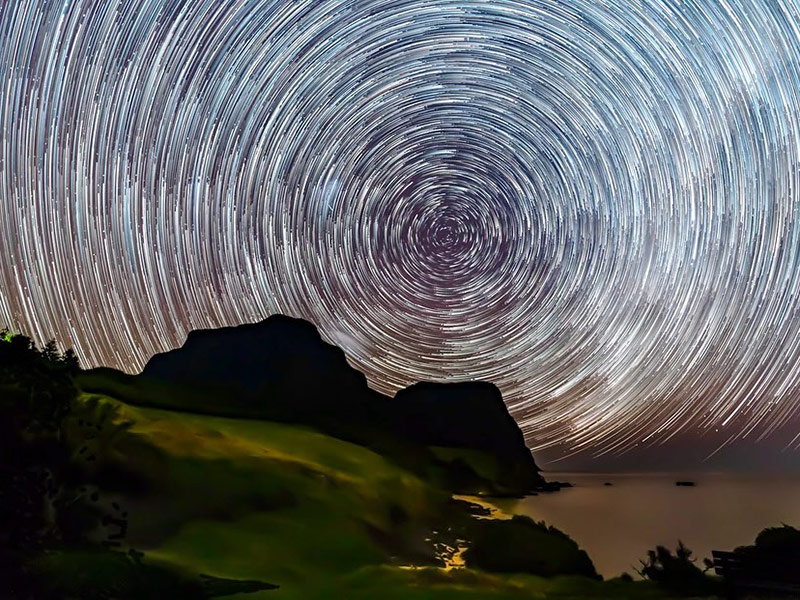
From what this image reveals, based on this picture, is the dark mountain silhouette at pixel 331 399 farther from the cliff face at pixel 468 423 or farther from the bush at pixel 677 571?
the bush at pixel 677 571

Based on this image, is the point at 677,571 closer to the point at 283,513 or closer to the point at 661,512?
the point at 661,512

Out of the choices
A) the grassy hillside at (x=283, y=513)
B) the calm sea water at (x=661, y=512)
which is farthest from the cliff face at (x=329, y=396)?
the calm sea water at (x=661, y=512)

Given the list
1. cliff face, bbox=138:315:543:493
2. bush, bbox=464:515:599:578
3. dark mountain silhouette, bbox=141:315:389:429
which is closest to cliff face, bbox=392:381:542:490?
cliff face, bbox=138:315:543:493

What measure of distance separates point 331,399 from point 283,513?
0.94 m

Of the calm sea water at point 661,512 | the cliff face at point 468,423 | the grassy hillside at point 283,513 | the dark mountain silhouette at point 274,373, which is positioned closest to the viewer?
the grassy hillside at point 283,513

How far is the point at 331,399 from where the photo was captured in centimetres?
468

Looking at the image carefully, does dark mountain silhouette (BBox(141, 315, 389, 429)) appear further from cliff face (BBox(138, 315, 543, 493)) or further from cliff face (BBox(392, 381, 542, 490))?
cliff face (BBox(392, 381, 542, 490))

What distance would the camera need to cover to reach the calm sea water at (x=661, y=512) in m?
3.94

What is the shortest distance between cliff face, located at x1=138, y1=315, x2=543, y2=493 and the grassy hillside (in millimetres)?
236

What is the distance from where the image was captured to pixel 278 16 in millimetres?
4629

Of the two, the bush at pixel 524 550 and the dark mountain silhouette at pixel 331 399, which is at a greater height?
the dark mountain silhouette at pixel 331 399

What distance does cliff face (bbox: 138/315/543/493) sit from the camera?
4.47 m

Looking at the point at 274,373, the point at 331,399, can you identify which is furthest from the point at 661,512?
the point at 274,373

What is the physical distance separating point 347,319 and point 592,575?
2.49 metres
